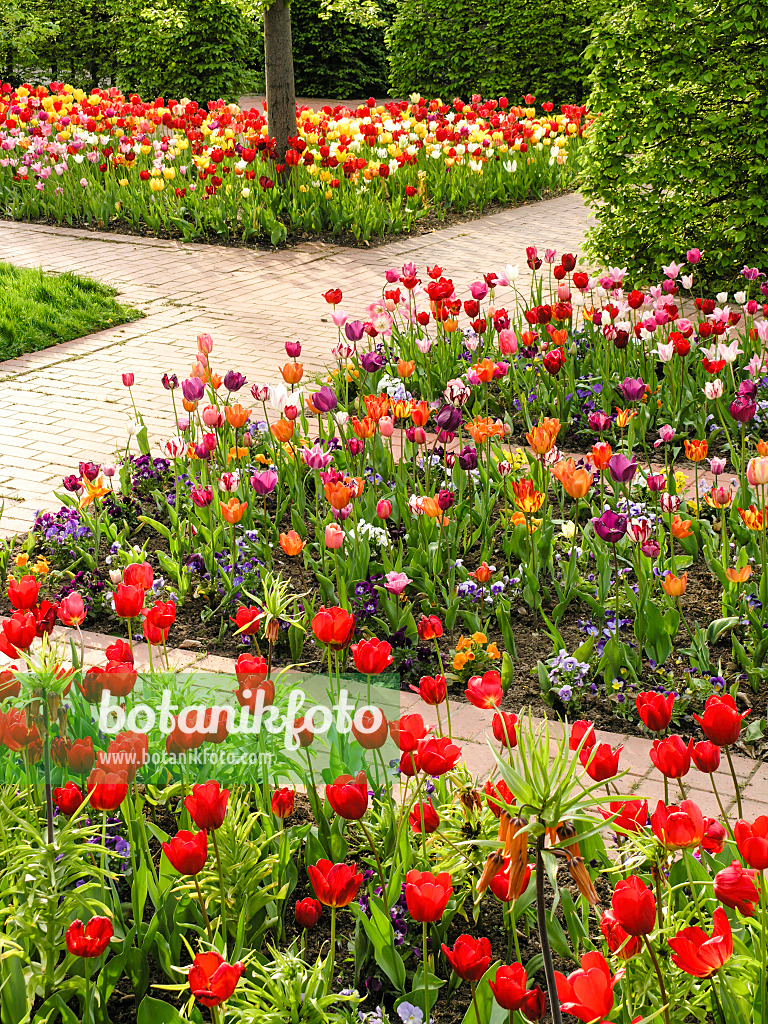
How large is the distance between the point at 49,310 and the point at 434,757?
599cm

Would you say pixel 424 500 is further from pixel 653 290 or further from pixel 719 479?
pixel 653 290

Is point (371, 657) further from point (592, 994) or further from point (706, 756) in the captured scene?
point (592, 994)

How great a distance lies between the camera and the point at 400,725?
6.32 ft

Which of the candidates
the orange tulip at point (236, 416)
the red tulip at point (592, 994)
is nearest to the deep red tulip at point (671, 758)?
the red tulip at point (592, 994)

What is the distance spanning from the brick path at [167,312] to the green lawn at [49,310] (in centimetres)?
12

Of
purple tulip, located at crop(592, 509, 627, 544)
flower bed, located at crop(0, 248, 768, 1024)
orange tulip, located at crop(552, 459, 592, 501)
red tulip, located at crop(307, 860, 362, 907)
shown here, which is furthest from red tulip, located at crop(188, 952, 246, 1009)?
orange tulip, located at crop(552, 459, 592, 501)

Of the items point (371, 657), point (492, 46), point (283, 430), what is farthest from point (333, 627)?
point (492, 46)

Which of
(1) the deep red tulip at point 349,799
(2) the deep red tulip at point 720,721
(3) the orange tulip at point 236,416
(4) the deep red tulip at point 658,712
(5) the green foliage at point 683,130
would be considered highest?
(5) the green foliage at point 683,130

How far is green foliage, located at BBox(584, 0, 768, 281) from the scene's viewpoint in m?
6.46

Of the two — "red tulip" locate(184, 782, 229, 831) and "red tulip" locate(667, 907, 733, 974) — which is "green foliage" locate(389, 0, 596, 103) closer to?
"red tulip" locate(184, 782, 229, 831)

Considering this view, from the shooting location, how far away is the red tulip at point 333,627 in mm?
2039

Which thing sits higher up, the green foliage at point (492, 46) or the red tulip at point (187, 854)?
the green foliage at point (492, 46)

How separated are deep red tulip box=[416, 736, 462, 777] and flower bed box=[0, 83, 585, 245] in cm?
781

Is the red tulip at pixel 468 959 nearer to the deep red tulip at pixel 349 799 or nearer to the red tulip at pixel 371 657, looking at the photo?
the deep red tulip at pixel 349 799
